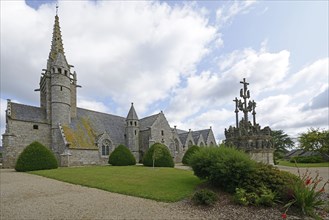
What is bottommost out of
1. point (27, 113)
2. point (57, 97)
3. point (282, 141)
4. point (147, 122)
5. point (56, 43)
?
point (282, 141)

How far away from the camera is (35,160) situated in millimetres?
19875

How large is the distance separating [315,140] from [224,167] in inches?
1413

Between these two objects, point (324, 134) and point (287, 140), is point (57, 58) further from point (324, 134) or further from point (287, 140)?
point (287, 140)

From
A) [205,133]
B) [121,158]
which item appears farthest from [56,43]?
[205,133]

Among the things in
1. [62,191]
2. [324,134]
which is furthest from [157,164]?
[324,134]

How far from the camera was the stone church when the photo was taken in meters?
25.7

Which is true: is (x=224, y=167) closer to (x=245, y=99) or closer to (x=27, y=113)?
(x=245, y=99)

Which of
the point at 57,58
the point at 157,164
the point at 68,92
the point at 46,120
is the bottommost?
the point at 157,164

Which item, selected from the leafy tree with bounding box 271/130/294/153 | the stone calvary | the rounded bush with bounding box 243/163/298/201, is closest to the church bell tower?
the stone calvary

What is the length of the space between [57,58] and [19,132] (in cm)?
1005

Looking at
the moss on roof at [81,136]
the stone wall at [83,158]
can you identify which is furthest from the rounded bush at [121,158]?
the moss on roof at [81,136]

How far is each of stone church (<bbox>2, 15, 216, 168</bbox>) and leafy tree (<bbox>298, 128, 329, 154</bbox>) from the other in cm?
2166

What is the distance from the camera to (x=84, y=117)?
32438mm

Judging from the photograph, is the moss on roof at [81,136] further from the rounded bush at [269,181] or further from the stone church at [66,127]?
the rounded bush at [269,181]
